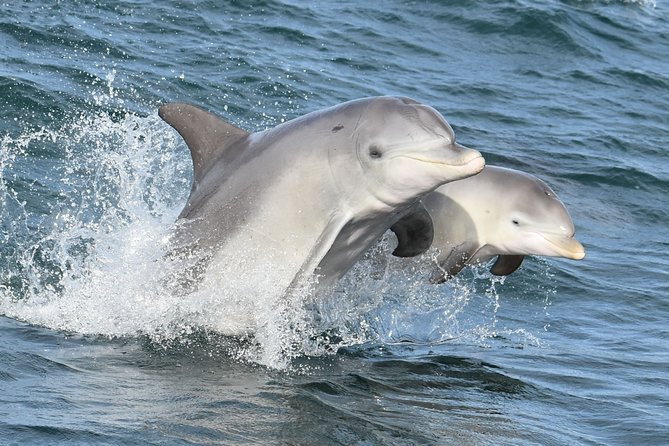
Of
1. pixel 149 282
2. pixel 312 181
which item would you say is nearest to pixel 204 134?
pixel 312 181

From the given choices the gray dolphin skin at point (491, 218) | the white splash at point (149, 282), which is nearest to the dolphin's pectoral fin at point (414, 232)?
the white splash at point (149, 282)

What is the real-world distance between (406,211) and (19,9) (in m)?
10.9

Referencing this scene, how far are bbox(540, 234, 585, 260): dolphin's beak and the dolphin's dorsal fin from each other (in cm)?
280

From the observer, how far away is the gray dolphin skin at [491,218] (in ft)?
35.2

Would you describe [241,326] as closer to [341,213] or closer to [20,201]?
[341,213]

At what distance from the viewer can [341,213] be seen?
913cm

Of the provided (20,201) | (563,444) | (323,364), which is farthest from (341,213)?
(20,201)

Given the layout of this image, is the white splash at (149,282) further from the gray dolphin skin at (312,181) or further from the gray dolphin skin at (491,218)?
the gray dolphin skin at (491,218)

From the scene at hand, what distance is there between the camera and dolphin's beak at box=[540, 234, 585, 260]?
415 inches

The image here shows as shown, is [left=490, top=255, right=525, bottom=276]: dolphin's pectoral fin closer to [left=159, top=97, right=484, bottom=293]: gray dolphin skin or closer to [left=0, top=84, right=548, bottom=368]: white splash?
[left=0, top=84, right=548, bottom=368]: white splash

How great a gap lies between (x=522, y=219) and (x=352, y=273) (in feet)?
5.06

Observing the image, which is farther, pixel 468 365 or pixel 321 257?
pixel 468 365

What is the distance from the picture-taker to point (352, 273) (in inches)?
418

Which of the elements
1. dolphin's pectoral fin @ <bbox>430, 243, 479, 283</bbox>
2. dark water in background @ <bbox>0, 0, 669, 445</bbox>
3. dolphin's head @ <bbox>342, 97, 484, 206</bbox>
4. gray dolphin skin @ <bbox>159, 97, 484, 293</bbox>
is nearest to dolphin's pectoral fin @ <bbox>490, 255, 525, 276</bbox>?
dolphin's pectoral fin @ <bbox>430, 243, 479, 283</bbox>
